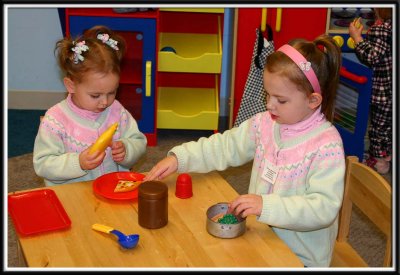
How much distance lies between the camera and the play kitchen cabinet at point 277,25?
320cm

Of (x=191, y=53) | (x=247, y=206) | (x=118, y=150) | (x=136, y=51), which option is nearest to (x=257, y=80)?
(x=191, y=53)

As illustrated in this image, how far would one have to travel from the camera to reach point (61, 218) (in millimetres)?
1437

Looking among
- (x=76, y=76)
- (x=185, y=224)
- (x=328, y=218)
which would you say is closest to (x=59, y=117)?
(x=76, y=76)

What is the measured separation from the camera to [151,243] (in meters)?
1.35

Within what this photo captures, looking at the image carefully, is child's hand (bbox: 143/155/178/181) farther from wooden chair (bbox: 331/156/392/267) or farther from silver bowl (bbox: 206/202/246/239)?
wooden chair (bbox: 331/156/392/267)

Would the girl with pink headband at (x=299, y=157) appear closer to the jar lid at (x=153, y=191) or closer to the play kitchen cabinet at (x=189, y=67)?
the jar lid at (x=153, y=191)

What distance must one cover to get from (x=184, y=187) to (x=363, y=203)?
0.49 m

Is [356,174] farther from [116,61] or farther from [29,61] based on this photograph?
[29,61]

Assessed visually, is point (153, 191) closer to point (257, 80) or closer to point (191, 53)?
point (257, 80)

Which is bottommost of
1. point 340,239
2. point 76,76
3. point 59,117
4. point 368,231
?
point 368,231

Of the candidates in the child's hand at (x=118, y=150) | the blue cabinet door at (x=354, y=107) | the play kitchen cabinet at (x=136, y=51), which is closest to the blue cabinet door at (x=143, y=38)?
the play kitchen cabinet at (x=136, y=51)

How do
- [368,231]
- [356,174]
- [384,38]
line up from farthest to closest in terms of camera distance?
[384,38] → [368,231] → [356,174]

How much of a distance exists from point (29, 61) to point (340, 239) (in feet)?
8.19

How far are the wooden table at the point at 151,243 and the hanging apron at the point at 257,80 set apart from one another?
155 cm
